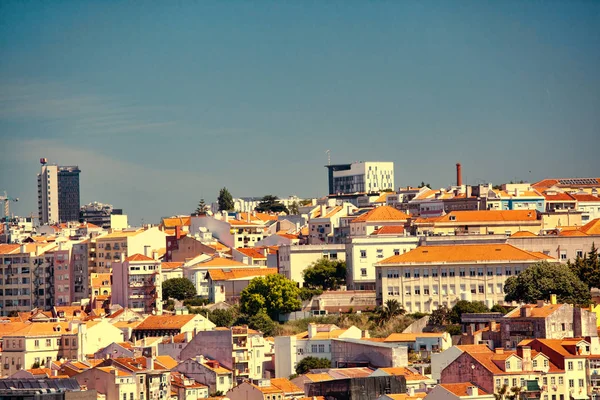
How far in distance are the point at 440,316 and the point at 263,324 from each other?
33.7 ft

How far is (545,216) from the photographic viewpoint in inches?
4006

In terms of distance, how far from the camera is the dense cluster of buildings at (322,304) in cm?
6762

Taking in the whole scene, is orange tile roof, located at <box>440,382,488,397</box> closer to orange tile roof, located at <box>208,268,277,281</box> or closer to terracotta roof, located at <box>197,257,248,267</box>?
orange tile roof, located at <box>208,268,277,281</box>

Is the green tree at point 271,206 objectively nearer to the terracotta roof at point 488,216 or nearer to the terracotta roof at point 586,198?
the terracotta roof at point 586,198

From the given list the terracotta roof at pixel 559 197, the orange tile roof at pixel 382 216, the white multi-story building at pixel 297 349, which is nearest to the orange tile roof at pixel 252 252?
the orange tile roof at pixel 382 216

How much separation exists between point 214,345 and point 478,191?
36.9 metres

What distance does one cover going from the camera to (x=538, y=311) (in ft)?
241

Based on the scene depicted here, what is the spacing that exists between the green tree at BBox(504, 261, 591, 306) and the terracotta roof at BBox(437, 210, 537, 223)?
16.5m

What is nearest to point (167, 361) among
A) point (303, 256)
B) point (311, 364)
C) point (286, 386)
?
point (311, 364)

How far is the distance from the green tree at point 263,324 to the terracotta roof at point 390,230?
12.1 metres

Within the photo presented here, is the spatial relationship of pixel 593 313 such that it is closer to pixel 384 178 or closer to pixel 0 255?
pixel 0 255

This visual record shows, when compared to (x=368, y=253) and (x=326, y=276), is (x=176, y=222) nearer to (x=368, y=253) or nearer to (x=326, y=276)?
(x=326, y=276)

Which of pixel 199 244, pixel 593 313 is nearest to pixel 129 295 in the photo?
pixel 199 244

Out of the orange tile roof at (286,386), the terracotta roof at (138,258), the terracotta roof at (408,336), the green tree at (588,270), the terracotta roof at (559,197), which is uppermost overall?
the terracotta roof at (559,197)
